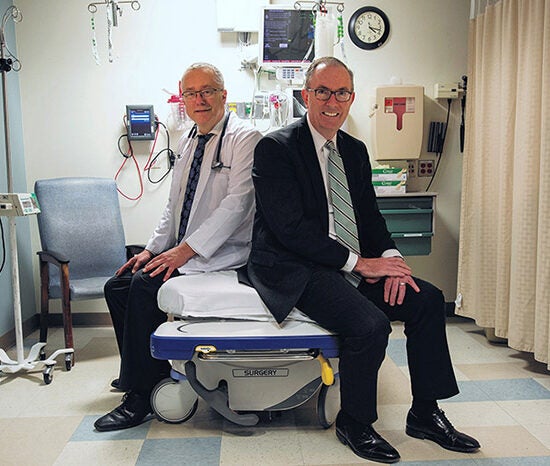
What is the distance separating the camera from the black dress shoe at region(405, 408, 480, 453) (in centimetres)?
200

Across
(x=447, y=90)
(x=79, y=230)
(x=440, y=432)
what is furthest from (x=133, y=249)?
(x=447, y=90)

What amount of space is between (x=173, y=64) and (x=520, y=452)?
2.94 meters

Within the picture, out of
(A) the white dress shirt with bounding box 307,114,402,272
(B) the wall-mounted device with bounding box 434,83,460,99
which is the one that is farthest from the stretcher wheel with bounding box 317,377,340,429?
(B) the wall-mounted device with bounding box 434,83,460,99

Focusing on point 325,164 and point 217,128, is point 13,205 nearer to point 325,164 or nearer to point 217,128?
point 217,128

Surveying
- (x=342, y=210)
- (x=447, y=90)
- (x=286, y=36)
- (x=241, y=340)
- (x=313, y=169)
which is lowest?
(x=241, y=340)

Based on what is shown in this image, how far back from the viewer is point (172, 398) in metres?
2.21

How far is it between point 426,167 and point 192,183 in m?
1.94

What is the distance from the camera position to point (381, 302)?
2150mm

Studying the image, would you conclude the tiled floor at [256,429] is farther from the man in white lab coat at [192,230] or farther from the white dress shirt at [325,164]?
the white dress shirt at [325,164]

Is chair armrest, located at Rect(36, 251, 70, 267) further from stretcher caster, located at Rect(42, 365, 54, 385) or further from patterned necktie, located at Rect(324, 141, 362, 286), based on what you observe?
patterned necktie, located at Rect(324, 141, 362, 286)

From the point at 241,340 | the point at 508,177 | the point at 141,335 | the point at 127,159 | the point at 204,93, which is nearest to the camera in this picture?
the point at 241,340

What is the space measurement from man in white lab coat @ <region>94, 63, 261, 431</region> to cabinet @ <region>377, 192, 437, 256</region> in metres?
1.27

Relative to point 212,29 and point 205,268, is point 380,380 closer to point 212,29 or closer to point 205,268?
point 205,268

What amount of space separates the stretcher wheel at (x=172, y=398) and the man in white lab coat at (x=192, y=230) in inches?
2.5
